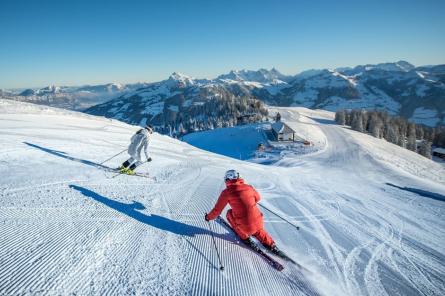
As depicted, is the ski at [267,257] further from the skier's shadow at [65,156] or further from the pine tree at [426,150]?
the pine tree at [426,150]

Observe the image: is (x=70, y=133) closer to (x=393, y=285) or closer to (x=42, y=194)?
(x=42, y=194)

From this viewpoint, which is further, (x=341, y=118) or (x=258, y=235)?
(x=341, y=118)

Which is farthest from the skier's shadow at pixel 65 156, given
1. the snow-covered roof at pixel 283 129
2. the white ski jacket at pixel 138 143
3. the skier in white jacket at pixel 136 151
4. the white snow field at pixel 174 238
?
the snow-covered roof at pixel 283 129

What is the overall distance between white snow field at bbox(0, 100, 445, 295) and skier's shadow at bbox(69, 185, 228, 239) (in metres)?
0.03

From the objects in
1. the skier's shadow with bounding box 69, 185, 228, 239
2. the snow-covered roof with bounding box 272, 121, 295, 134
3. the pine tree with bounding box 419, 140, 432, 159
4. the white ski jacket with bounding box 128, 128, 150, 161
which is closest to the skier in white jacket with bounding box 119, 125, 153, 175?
the white ski jacket with bounding box 128, 128, 150, 161

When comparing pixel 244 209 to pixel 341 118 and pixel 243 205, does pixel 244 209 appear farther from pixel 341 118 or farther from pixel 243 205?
pixel 341 118

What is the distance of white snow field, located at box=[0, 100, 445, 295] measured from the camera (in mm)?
4996

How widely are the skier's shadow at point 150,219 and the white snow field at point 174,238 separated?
29mm

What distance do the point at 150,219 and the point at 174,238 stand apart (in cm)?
127

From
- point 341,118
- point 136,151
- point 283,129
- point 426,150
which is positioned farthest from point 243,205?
point 341,118

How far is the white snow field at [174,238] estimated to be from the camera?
4996mm

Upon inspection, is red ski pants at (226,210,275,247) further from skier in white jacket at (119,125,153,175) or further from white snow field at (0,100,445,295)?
skier in white jacket at (119,125,153,175)

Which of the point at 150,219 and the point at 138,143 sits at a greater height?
the point at 138,143

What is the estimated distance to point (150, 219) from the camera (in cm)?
764
